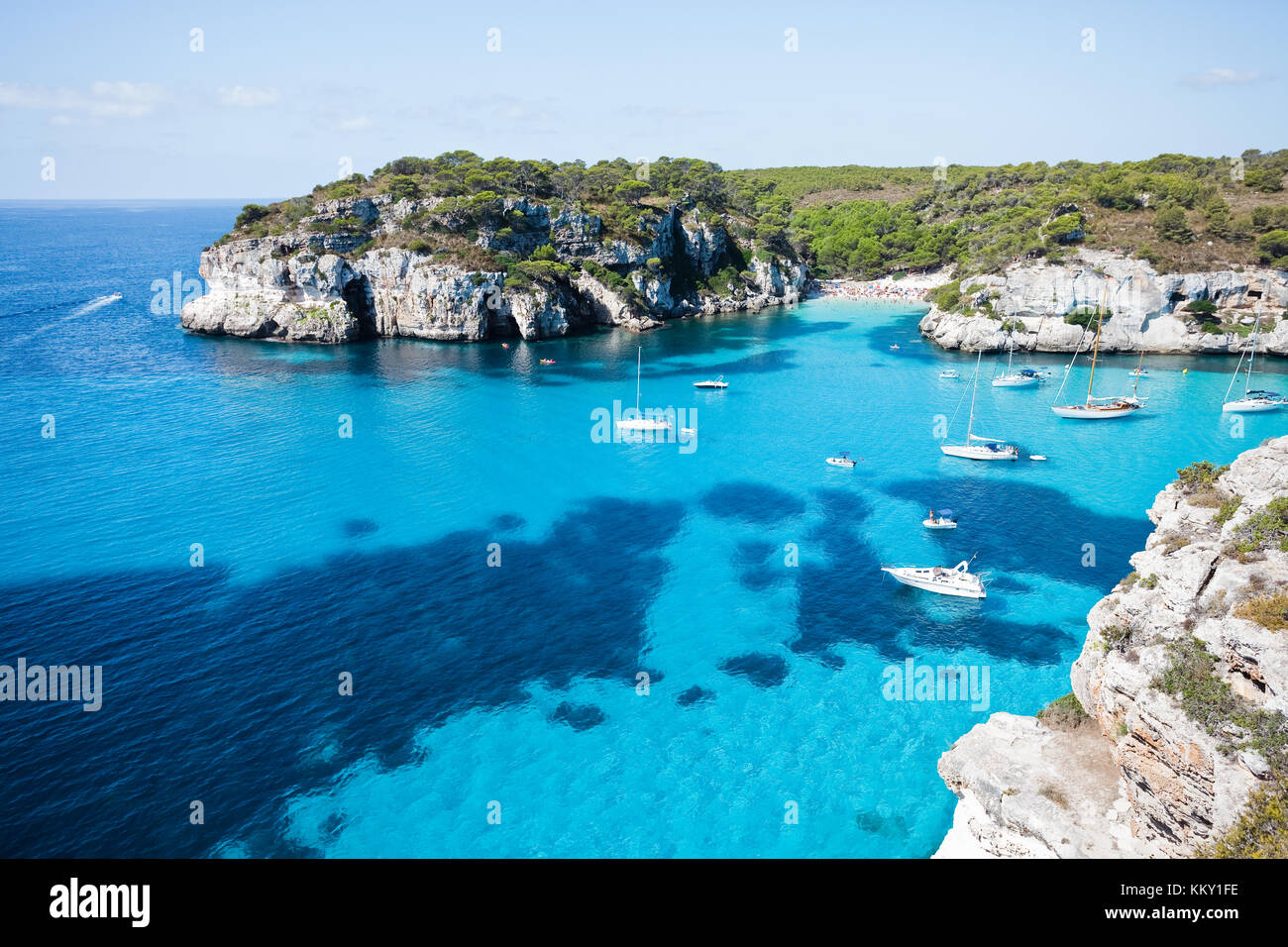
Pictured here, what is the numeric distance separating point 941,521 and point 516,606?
29.9 meters

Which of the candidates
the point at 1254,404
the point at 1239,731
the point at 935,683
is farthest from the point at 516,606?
the point at 1254,404

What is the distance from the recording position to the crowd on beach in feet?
471

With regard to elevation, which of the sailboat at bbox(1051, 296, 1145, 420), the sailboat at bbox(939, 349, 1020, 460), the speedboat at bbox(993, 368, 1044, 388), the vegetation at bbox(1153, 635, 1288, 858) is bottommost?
the vegetation at bbox(1153, 635, 1288, 858)

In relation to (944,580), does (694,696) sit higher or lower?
lower

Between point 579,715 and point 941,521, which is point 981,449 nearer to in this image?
point 941,521

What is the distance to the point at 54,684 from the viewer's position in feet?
109

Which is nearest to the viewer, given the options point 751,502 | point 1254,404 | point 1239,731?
point 1239,731

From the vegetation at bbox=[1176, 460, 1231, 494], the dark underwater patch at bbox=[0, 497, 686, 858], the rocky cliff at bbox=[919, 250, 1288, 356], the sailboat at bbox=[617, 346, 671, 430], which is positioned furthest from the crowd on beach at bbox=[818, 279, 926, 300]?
the vegetation at bbox=[1176, 460, 1231, 494]

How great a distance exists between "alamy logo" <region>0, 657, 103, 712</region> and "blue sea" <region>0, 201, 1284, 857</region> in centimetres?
69

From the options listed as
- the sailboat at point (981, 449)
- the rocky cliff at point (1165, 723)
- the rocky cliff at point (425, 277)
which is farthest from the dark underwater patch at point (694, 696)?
the rocky cliff at point (425, 277)

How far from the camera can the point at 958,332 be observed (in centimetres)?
10288

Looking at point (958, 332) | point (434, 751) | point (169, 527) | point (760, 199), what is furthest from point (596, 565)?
point (760, 199)

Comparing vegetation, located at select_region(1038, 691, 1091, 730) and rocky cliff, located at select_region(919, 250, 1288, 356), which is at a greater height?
rocky cliff, located at select_region(919, 250, 1288, 356)

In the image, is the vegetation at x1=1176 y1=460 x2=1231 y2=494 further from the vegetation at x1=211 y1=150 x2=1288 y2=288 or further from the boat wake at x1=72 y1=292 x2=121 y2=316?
the boat wake at x1=72 y1=292 x2=121 y2=316
